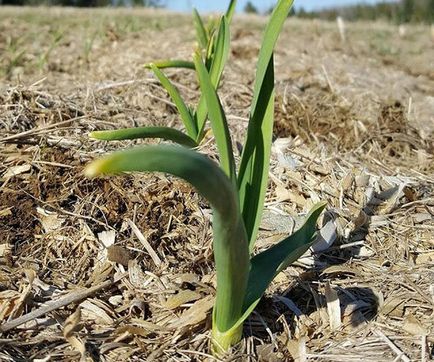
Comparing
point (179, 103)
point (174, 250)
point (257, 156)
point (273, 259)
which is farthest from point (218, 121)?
point (179, 103)

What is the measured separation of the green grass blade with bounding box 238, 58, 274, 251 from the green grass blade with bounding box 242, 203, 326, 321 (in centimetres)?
8

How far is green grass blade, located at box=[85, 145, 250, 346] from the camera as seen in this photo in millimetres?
902

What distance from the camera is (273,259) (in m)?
1.42

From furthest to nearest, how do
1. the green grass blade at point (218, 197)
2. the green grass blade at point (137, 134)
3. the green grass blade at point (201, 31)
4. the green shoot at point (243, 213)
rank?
the green grass blade at point (201, 31)
the green grass blade at point (137, 134)
the green shoot at point (243, 213)
the green grass blade at point (218, 197)

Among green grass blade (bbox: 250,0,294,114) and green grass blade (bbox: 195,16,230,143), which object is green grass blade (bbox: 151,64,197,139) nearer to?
green grass blade (bbox: 195,16,230,143)

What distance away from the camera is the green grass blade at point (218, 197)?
2.96ft

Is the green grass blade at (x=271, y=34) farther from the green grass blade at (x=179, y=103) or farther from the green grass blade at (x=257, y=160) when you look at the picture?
the green grass blade at (x=179, y=103)

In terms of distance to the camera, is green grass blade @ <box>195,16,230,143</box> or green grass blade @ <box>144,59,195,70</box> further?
green grass blade @ <box>144,59,195,70</box>

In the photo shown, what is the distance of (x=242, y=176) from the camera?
55.4 inches

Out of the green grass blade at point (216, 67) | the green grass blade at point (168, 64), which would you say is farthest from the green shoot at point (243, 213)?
the green grass blade at point (168, 64)

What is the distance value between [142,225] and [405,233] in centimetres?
80

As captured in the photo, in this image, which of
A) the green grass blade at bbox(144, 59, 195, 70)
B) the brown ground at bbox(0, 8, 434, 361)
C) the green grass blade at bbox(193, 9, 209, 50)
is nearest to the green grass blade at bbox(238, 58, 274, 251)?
the brown ground at bbox(0, 8, 434, 361)

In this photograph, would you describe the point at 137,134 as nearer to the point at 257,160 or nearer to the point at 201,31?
the point at 257,160

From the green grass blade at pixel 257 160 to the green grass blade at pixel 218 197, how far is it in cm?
17
